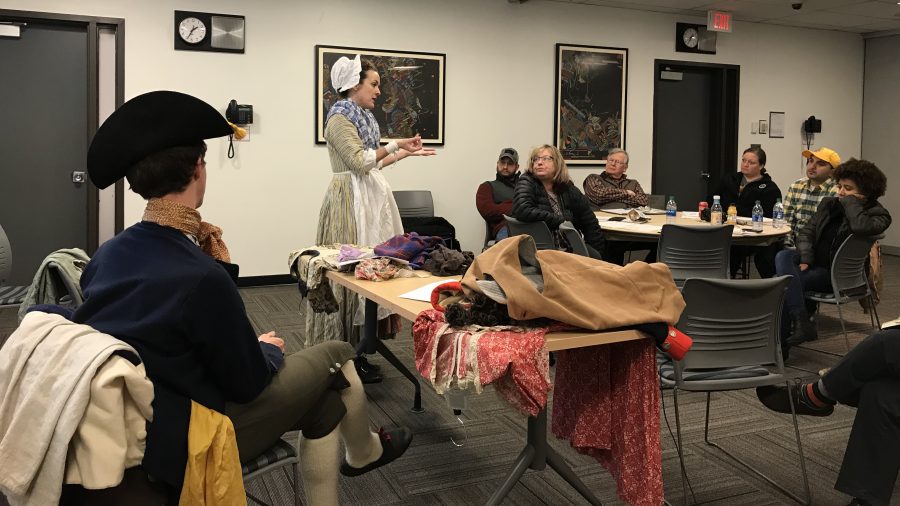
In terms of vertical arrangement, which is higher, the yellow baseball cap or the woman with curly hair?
the yellow baseball cap

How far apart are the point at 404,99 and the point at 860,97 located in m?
6.29

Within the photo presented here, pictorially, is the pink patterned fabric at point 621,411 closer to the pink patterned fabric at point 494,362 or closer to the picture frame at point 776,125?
the pink patterned fabric at point 494,362

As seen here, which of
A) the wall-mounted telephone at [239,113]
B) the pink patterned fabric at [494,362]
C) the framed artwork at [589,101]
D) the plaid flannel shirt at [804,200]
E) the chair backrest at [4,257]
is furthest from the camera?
the framed artwork at [589,101]

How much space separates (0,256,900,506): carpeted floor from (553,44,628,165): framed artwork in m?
4.42

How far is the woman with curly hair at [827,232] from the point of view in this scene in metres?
4.42

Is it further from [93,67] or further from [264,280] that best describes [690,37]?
[93,67]

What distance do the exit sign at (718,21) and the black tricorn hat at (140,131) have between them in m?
7.76

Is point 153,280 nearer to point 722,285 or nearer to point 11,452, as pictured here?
point 11,452

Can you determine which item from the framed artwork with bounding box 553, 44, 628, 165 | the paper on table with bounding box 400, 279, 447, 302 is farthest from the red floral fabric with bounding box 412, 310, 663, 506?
the framed artwork with bounding box 553, 44, 628, 165

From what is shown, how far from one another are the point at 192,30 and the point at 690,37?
5.36 metres

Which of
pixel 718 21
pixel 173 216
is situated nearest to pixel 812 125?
pixel 718 21

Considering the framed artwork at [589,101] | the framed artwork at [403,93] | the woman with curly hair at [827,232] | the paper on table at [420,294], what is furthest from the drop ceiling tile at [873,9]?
the paper on table at [420,294]

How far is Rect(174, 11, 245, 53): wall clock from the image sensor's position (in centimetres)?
662

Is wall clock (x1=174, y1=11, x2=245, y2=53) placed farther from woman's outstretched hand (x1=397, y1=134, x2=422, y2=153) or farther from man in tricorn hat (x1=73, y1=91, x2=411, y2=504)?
man in tricorn hat (x1=73, y1=91, x2=411, y2=504)
